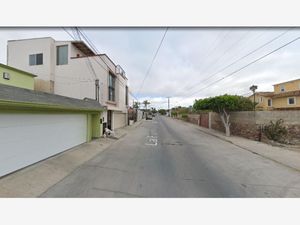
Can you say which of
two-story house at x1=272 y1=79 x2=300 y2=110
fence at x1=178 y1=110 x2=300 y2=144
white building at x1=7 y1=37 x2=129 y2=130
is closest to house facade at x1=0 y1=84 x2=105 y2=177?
white building at x1=7 y1=37 x2=129 y2=130

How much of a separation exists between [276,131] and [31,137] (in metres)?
15.1

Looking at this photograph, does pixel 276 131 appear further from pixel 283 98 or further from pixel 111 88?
pixel 283 98

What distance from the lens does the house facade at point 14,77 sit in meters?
12.9

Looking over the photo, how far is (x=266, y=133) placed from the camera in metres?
13.0

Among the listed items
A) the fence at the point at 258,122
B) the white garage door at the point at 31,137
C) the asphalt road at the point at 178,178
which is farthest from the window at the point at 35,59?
the fence at the point at 258,122

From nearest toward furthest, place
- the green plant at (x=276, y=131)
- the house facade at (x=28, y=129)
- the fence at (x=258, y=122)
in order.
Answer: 1. the house facade at (x=28, y=129)
2. the fence at (x=258, y=122)
3. the green plant at (x=276, y=131)

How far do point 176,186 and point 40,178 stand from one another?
4.24m

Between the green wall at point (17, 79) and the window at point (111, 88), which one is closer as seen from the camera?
the green wall at point (17, 79)

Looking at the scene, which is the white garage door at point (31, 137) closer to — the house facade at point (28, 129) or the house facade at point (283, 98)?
the house facade at point (28, 129)

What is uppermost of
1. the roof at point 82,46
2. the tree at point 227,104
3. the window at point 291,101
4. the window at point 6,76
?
the roof at point 82,46

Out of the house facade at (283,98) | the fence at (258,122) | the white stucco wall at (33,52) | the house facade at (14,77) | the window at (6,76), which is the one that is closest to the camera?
the fence at (258,122)

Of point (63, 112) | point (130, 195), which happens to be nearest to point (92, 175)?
point (130, 195)

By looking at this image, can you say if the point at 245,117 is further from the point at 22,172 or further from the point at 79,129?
the point at 22,172

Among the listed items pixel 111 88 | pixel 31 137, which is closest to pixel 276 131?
pixel 31 137
